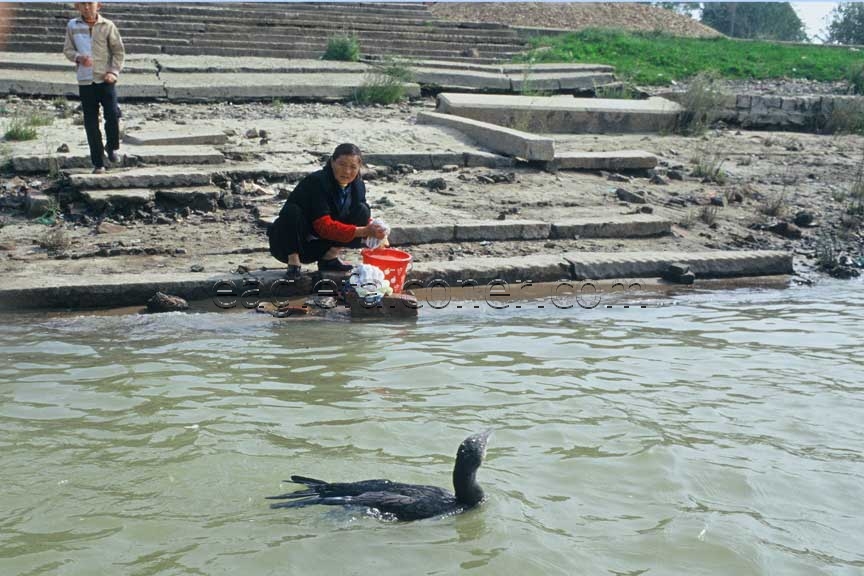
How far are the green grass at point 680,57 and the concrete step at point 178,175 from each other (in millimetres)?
9093

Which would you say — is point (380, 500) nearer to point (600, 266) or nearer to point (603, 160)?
point (600, 266)

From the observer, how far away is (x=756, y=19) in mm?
35531

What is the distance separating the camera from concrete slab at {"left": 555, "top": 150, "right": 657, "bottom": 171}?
10.6 meters

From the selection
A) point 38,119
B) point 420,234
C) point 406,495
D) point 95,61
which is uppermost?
point 95,61

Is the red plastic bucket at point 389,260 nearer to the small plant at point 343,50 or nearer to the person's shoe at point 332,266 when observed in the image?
the person's shoe at point 332,266

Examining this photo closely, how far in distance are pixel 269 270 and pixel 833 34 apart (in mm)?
27662

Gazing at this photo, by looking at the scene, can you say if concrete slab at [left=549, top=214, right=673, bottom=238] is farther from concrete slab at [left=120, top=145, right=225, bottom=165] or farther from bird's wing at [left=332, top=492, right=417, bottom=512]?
bird's wing at [left=332, top=492, right=417, bottom=512]

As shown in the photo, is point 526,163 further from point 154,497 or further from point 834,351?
point 154,497

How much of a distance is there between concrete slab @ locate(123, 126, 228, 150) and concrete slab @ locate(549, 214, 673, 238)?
358 cm

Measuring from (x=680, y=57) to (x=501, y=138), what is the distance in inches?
353

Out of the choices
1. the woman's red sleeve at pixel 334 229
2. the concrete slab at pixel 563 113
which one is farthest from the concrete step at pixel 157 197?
the concrete slab at pixel 563 113

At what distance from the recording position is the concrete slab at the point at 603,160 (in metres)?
10.6

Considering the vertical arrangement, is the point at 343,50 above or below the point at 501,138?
above

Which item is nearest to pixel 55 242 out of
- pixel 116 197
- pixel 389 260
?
pixel 116 197
